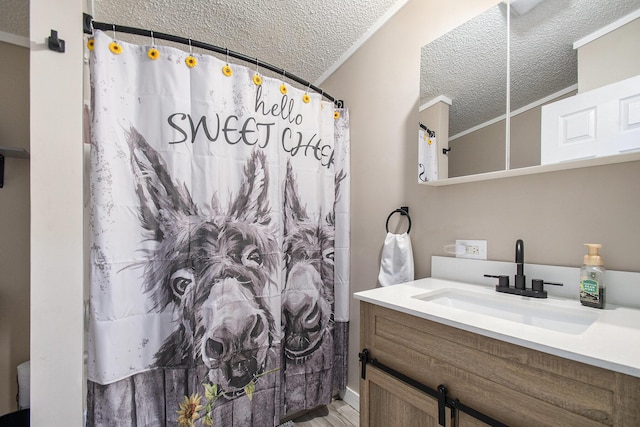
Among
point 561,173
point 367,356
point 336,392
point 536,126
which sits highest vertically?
point 536,126

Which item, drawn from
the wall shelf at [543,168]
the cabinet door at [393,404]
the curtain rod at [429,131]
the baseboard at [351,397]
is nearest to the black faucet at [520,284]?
the wall shelf at [543,168]

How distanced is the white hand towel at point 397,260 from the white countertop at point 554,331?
293 millimetres

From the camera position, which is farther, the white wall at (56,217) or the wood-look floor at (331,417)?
the wood-look floor at (331,417)

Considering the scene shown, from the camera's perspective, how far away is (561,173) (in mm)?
954

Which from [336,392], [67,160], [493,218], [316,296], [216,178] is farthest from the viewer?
[336,392]

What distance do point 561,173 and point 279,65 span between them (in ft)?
5.85

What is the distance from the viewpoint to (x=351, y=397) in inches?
68.2

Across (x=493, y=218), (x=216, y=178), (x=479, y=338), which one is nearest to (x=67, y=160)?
(x=216, y=178)

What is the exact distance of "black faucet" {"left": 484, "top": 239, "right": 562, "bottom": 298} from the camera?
0.93 m

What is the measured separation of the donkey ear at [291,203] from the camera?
5.07 feet

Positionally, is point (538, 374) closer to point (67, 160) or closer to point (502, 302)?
point (502, 302)

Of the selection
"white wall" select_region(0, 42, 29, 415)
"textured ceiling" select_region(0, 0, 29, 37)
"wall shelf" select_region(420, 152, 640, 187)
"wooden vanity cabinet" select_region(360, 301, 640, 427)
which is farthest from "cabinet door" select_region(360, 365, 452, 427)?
"textured ceiling" select_region(0, 0, 29, 37)

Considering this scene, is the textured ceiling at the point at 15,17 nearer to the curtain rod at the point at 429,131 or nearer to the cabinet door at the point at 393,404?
the curtain rod at the point at 429,131

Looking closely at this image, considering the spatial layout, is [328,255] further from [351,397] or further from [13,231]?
[13,231]
